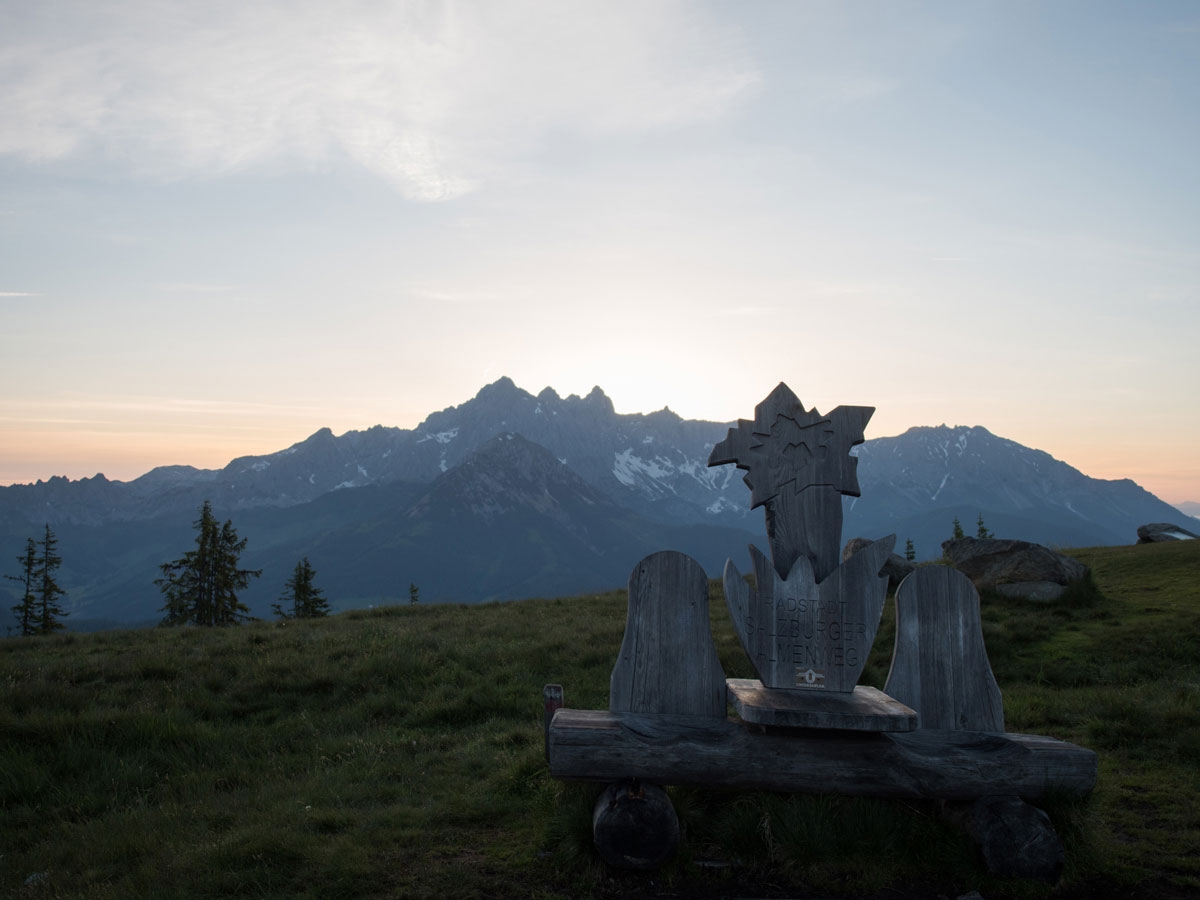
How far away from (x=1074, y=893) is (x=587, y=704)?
23.0 ft

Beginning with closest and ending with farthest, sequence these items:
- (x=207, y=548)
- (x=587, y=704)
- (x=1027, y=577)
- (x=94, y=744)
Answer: (x=94, y=744)
(x=587, y=704)
(x=1027, y=577)
(x=207, y=548)

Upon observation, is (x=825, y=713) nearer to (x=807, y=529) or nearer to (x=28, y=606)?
(x=807, y=529)

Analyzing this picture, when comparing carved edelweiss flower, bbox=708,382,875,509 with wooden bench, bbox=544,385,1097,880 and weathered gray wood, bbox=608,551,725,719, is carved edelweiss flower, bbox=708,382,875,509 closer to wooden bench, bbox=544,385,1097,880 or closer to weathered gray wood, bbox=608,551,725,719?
wooden bench, bbox=544,385,1097,880

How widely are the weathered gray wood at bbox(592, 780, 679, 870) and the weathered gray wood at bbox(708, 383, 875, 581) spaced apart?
8.28 feet

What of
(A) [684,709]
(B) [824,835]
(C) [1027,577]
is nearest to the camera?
(B) [824,835]

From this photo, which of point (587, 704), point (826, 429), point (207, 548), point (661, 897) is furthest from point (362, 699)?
point (207, 548)

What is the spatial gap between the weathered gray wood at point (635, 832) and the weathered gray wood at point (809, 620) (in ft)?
5.40

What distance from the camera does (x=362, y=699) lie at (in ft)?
39.7

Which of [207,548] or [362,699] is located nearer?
[362,699]

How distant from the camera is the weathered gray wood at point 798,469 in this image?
7.55 m

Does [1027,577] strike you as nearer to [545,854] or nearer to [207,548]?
[545,854]

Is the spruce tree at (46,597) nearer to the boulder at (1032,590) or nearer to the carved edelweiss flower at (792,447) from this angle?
the boulder at (1032,590)

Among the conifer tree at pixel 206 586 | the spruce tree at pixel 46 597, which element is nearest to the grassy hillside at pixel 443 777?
the conifer tree at pixel 206 586

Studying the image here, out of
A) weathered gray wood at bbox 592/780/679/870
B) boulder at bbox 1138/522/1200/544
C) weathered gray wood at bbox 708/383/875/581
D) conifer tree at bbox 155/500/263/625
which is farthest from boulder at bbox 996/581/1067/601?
conifer tree at bbox 155/500/263/625
